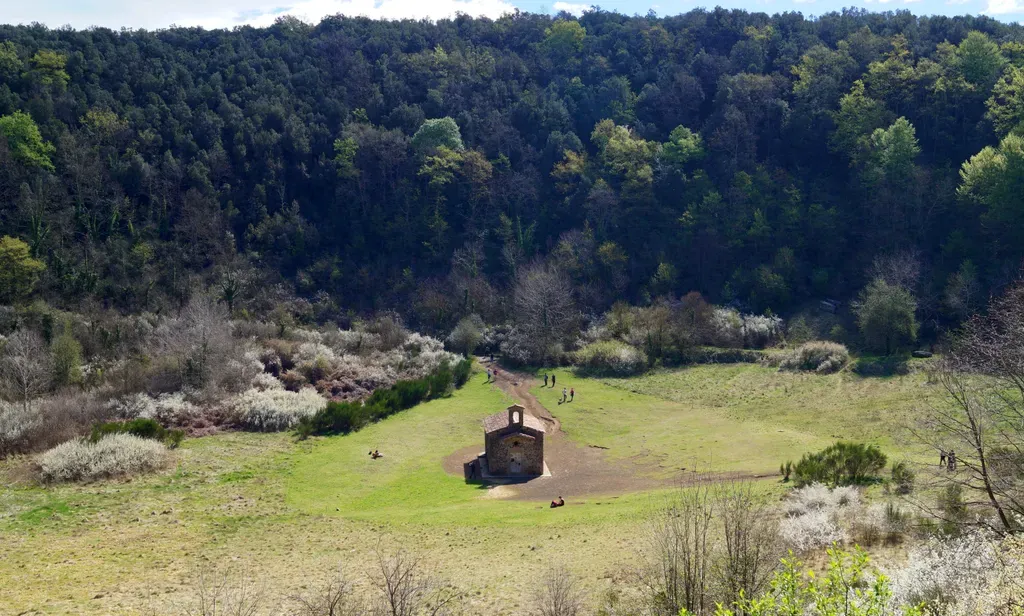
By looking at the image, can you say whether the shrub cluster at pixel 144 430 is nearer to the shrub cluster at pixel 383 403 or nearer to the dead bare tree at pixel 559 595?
the shrub cluster at pixel 383 403

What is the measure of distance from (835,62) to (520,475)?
65.6m

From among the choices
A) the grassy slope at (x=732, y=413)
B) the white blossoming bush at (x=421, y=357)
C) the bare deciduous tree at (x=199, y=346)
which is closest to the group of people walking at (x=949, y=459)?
the grassy slope at (x=732, y=413)

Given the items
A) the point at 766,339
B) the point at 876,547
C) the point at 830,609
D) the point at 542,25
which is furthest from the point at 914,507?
the point at 542,25

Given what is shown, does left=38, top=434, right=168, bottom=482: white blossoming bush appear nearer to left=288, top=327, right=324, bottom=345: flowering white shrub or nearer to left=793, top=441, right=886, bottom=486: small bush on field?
left=288, top=327, right=324, bottom=345: flowering white shrub

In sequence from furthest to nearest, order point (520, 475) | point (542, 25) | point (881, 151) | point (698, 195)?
point (542, 25) → point (698, 195) → point (881, 151) → point (520, 475)

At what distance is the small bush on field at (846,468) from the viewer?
95.7ft

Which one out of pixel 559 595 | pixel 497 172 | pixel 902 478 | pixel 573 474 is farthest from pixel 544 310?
pixel 559 595

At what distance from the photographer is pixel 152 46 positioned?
85625 mm

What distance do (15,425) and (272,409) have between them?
12.9m

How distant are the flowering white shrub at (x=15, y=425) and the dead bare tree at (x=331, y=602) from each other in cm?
2350

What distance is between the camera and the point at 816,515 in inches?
940

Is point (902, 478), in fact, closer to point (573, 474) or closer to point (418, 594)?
point (573, 474)

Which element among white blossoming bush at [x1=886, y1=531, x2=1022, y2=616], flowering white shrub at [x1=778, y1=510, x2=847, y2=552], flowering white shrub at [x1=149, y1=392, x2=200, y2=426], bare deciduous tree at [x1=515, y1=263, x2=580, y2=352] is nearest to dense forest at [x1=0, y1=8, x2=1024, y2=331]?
bare deciduous tree at [x1=515, y1=263, x2=580, y2=352]

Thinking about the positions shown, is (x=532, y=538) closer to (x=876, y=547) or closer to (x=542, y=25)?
(x=876, y=547)
